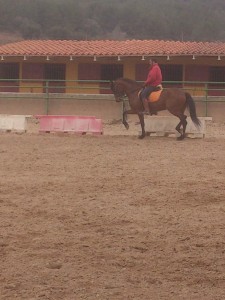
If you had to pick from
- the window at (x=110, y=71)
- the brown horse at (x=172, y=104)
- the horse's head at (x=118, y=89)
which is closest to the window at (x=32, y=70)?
the window at (x=110, y=71)

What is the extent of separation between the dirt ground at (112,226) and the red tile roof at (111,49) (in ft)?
45.2

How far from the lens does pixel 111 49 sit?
27281mm

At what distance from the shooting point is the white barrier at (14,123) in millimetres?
17906

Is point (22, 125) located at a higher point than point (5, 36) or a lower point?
lower

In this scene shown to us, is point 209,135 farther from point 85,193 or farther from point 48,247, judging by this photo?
point 48,247

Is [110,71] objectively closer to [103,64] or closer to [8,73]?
[103,64]

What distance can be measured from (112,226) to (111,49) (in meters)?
20.9

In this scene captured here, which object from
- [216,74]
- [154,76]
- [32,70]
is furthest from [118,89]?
[32,70]

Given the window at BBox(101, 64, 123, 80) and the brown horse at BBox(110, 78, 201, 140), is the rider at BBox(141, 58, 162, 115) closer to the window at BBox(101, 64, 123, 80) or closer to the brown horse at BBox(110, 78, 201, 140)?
the brown horse at BBox(110, 78, 201, 140)

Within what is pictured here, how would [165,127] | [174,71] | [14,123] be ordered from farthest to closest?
[174,71] < [14,123] < [165,127]

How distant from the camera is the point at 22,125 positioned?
17.9 metres

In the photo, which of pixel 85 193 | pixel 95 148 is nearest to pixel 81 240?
pixel 85 193

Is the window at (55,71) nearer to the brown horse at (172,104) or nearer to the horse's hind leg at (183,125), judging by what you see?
the brown horse at (172,104)

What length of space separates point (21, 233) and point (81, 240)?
2.14 ft
